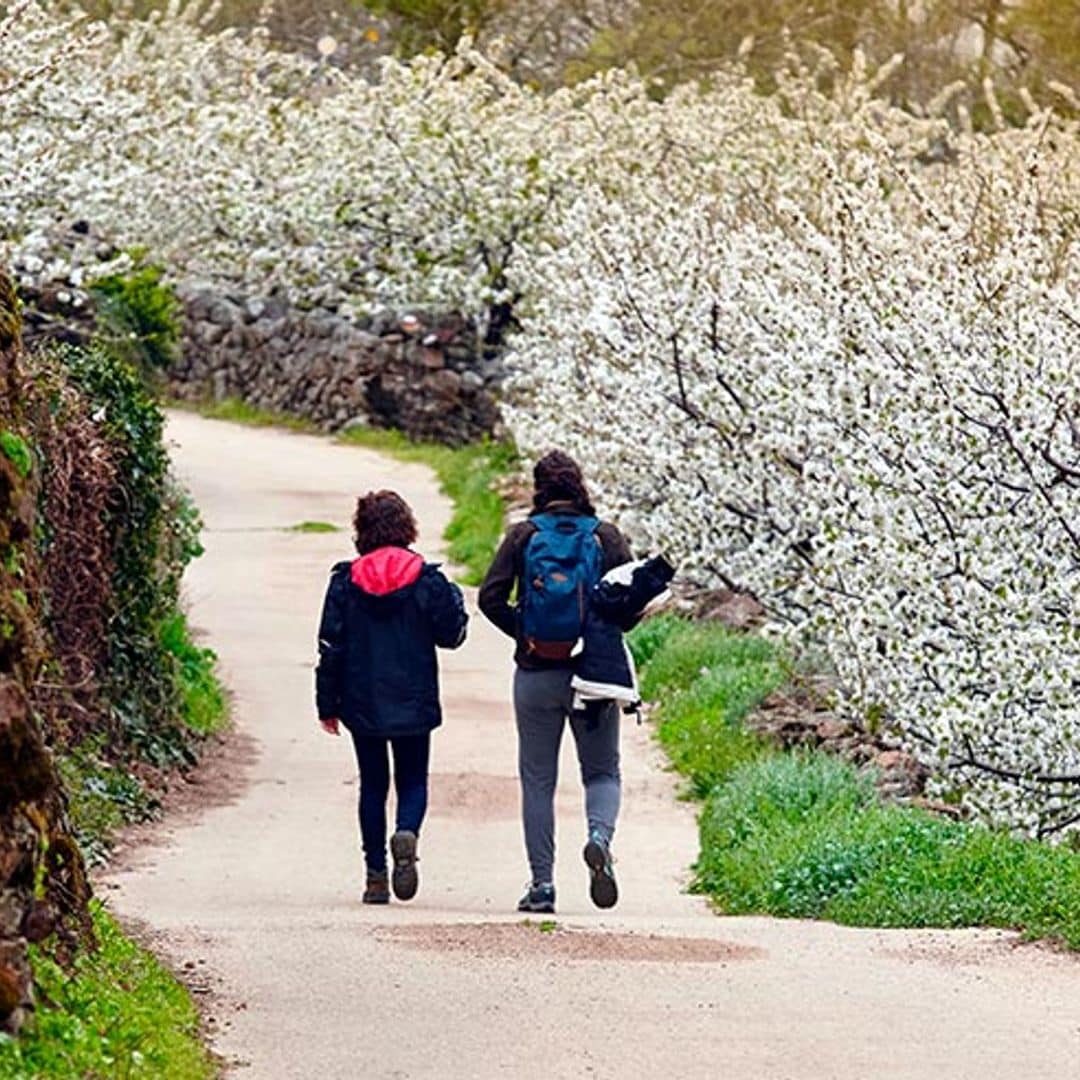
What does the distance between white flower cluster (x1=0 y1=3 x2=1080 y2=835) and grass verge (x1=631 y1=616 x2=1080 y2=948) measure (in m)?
0.56

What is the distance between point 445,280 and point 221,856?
18134 mm

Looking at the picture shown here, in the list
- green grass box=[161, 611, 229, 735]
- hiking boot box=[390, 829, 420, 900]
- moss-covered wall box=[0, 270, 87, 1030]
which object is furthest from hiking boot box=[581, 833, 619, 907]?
green grass box=[161, 611, 229, 735]

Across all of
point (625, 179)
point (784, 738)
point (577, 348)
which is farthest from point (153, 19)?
point (784, 738)

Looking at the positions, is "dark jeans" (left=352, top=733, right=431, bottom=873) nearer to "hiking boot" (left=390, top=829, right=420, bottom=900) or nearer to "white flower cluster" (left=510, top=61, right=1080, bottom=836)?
"hiking boot" (left=390, top=829, right=420, bottom=900)

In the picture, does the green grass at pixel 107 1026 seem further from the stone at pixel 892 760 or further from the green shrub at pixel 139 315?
the green shrub at pixel 139 315

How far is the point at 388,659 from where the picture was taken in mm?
10344

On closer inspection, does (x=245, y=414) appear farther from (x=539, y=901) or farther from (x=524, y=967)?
(x=524, y=967)

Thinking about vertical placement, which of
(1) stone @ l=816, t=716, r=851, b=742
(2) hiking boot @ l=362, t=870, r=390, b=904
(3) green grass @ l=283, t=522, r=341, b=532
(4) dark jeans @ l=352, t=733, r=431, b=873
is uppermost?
(3) green grass @ l=283, t=522, r=341, b=532

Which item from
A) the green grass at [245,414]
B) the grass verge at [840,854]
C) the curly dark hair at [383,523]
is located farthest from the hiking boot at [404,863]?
the green grass at [245,414]

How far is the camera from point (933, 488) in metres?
12.5

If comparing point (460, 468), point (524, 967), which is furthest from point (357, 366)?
point (524, 967)

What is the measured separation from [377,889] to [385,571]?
3.99 feet

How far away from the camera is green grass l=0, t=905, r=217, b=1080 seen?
5.91 meters

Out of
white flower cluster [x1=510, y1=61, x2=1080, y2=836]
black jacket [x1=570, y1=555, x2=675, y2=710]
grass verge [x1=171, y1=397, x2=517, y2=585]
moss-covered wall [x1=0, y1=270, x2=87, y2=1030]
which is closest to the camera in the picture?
moss-covered wall [x1=0, y1=270, x2=87, y2=1030]
